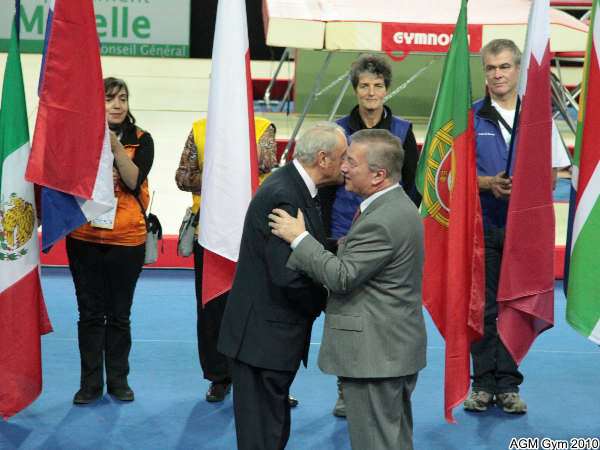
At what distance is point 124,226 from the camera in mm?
5066

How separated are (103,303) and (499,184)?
1.99 metres

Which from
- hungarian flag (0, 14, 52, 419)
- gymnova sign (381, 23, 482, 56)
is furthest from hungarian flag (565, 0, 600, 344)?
gymnova sign (381, 23, 482, 56)

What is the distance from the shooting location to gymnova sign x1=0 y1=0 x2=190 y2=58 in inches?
669

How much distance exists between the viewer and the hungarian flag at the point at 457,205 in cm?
450

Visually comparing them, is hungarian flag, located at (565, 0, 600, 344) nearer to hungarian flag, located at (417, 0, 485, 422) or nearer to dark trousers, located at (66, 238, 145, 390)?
hungarian flag, located at (417, 0, 485, 422)

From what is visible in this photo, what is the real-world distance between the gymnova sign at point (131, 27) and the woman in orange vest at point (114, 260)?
1234 centimetres

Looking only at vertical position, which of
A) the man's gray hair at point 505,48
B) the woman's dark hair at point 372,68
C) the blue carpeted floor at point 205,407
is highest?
the man's gray hair at point 505,48

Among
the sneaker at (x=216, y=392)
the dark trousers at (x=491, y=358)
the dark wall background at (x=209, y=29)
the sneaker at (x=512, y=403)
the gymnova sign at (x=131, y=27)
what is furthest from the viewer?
the dark wall background at (x=209, y=29)

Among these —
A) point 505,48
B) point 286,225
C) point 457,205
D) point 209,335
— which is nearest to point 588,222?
point 457,205

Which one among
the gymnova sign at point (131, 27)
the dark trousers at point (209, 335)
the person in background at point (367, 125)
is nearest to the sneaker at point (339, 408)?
the person in background at point (367, 125)

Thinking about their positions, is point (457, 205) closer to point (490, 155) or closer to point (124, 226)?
point (490, 155)

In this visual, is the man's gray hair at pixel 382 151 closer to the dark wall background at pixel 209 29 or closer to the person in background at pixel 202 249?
the person in background at pixel 202 249

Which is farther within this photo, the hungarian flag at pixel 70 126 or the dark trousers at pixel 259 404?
the hungarian flag at pixel 70 126

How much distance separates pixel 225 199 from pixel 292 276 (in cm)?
87
